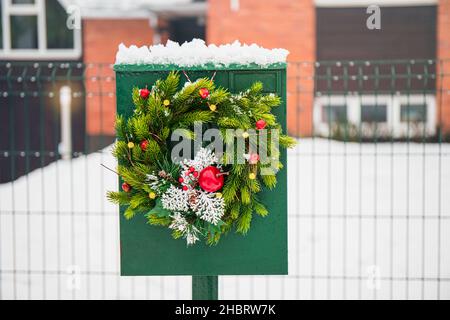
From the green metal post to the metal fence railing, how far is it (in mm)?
1509

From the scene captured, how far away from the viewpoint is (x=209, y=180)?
2.30 metres

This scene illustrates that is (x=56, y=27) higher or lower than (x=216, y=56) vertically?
higher

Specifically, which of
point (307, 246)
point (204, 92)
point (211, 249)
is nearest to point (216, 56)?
point (204, 92)

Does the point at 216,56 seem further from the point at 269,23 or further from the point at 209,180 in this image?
the point at 269,23

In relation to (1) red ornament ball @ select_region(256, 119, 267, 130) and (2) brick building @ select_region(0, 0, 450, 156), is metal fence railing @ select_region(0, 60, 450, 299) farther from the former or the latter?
(1) red ornament ball @ select_region(256, 119, 267, 130)

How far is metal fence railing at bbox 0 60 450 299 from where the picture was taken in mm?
4383

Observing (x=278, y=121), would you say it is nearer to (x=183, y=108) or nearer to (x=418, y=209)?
(x=183, y=108)

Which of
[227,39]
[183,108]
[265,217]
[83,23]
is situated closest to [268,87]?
[183,108]

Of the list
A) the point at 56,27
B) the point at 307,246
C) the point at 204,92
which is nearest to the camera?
the point at 204,92

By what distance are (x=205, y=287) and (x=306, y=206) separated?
4.64 meters

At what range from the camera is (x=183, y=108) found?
7.80 feet

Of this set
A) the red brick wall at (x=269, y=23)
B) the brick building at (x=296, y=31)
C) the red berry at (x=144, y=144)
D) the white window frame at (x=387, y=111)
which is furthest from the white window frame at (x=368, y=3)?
the red berry at (x=144, y=144)

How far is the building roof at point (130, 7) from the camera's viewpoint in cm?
1160

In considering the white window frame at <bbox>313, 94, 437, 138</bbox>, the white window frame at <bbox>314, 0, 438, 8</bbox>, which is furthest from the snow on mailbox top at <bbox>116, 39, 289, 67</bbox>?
the white window frame at <bbox>314, 0, 438, 8</bbox>
